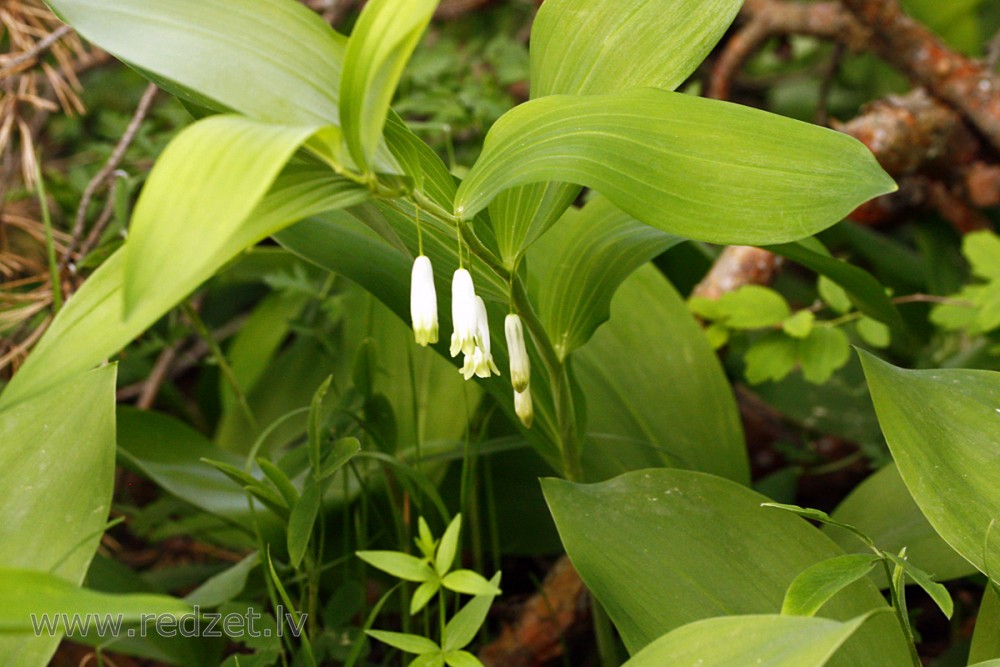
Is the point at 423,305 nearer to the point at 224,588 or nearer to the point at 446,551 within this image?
the point at 446,551

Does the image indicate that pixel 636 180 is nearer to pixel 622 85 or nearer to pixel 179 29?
pixel 622 85

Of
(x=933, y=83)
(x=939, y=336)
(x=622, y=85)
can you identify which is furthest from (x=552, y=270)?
(x=933, y=83)

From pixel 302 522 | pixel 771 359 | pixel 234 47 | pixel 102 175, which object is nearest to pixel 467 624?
pixel 302 522

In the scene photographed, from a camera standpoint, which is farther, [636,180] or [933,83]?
[933,83]

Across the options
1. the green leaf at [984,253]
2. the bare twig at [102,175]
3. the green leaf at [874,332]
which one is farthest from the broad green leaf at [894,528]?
the bare twig at [102,175]

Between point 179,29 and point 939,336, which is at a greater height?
point 179,29

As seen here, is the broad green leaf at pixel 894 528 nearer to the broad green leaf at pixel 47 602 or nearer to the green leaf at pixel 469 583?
the green leaf at pixel 469 583
